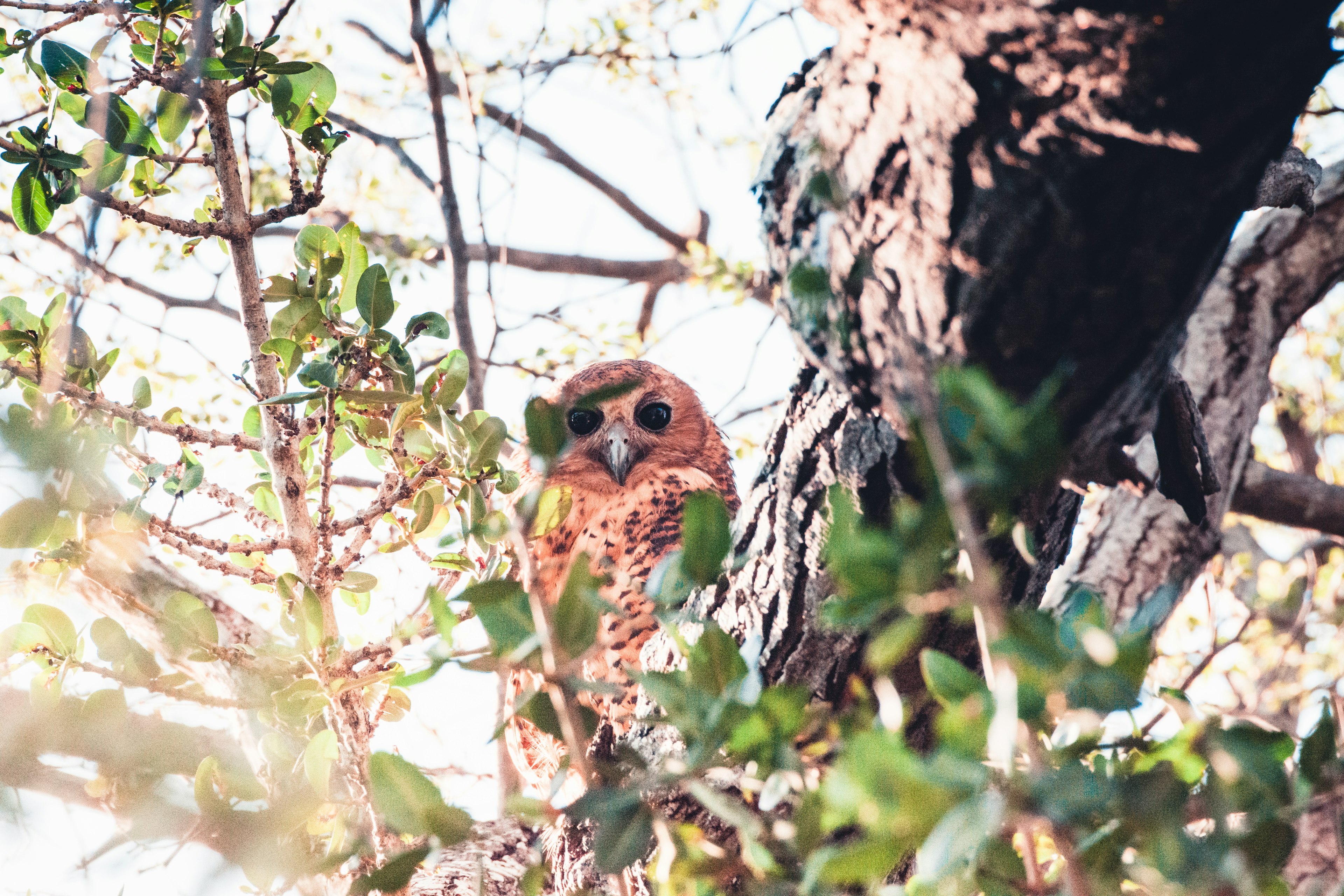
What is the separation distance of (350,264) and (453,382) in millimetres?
248

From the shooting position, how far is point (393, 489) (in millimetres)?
1702

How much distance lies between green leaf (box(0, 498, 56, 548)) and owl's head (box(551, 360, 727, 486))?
79.5 inches

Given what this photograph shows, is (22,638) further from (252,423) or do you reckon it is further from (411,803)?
(411,803)

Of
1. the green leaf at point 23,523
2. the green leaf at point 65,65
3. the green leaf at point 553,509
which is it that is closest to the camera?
the green leaf at point 23,523

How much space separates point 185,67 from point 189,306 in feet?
8.09

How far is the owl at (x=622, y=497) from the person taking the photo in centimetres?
211

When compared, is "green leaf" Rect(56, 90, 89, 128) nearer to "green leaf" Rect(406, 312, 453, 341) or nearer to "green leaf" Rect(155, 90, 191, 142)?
"green leaf" Rect(155, 90, 191, 142)

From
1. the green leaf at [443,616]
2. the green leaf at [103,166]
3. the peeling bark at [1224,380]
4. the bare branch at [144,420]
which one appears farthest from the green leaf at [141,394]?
the peeling bark at [1224,380]

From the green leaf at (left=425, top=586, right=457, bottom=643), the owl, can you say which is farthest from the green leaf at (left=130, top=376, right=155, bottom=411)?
the green leaf at (left=425, top=586, right=457, bottom=643)

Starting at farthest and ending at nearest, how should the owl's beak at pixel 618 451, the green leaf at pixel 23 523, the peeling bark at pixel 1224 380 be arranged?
the owl's beak at pixel 618 451, the peeling bark at pixel 1224 380, the green leaf at pixel 23 523

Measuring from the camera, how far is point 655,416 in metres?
3.18

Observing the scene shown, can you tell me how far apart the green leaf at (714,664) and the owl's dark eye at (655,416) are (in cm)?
237

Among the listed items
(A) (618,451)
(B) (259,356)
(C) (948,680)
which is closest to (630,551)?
(A) (618,451)

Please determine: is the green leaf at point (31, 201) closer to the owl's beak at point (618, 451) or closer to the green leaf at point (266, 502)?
the green leaf at point (266, 502)
